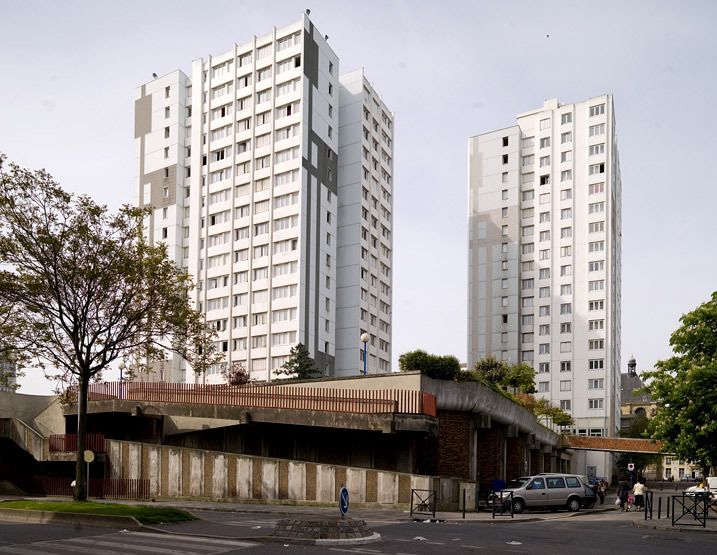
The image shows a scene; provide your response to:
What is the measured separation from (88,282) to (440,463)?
18014 millimetres

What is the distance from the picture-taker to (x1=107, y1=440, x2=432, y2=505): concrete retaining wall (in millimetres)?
33656

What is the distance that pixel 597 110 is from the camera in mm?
114875

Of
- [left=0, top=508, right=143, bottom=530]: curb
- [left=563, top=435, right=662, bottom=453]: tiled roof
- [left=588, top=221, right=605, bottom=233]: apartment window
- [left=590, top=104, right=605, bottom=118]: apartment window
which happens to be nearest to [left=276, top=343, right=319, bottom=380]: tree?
[left=563, top=435, right=662, bottom=453]: tiled roof

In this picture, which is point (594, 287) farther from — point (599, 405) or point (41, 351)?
point (41, 351)

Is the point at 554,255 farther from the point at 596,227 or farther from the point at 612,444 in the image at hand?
the point at 612,444

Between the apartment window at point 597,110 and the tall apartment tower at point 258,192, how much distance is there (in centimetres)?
3450

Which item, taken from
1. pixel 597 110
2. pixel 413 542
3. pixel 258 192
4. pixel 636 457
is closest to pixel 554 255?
pixel 597 110

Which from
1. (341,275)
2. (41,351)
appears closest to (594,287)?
(341,275)

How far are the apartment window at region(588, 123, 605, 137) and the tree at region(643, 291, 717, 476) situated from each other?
79878 millimetres

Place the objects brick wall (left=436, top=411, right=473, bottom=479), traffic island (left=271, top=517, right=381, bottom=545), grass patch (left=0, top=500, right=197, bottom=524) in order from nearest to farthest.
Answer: traffic island (left=271, top=517, right=381, bottom=545), grass patch (left=0, top=500, right=197, bottom=524), brick wall (left=436, top=411, right=473, bottom=479)

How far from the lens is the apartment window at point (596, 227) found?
112m

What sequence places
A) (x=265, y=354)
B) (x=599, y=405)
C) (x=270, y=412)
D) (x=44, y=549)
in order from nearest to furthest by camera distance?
(x=44, y=549), (x=270, y=412), (x=265, y=354), (x=599, y=405)

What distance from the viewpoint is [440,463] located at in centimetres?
3856

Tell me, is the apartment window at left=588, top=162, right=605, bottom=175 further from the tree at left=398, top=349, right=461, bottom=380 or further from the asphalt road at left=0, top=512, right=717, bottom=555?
the asphalt road at left=0, top=512, right=717, bottom=555
